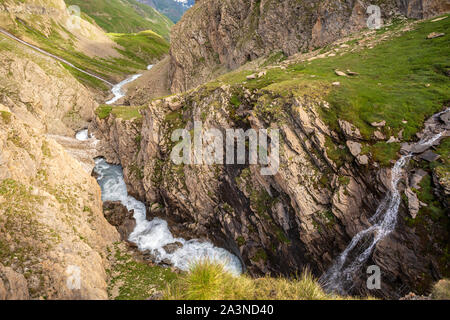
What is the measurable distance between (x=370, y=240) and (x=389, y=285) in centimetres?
322

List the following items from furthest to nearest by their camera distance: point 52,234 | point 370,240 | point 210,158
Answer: point 210,158, point 52,234, point 370,240

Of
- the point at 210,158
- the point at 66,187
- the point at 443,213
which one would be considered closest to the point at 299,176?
the point at 443,213

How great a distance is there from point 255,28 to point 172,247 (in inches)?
2182

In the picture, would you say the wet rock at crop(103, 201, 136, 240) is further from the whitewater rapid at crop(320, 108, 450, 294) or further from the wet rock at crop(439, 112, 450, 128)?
the wet rock at crop(439, 112, 450, 128)

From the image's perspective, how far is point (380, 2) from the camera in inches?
1393

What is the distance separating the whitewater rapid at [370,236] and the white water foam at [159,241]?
1036 cm

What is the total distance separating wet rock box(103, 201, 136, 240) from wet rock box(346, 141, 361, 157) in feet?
102

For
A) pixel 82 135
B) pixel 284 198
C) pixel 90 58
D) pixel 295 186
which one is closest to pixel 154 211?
pixel 284 198

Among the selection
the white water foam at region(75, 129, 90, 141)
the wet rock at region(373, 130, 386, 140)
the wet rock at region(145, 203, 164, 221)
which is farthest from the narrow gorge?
the white water foam at region(75, 129, 90, 141)

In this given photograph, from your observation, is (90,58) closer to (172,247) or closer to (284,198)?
(172,247)

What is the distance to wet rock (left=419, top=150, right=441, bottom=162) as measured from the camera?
16.3m
